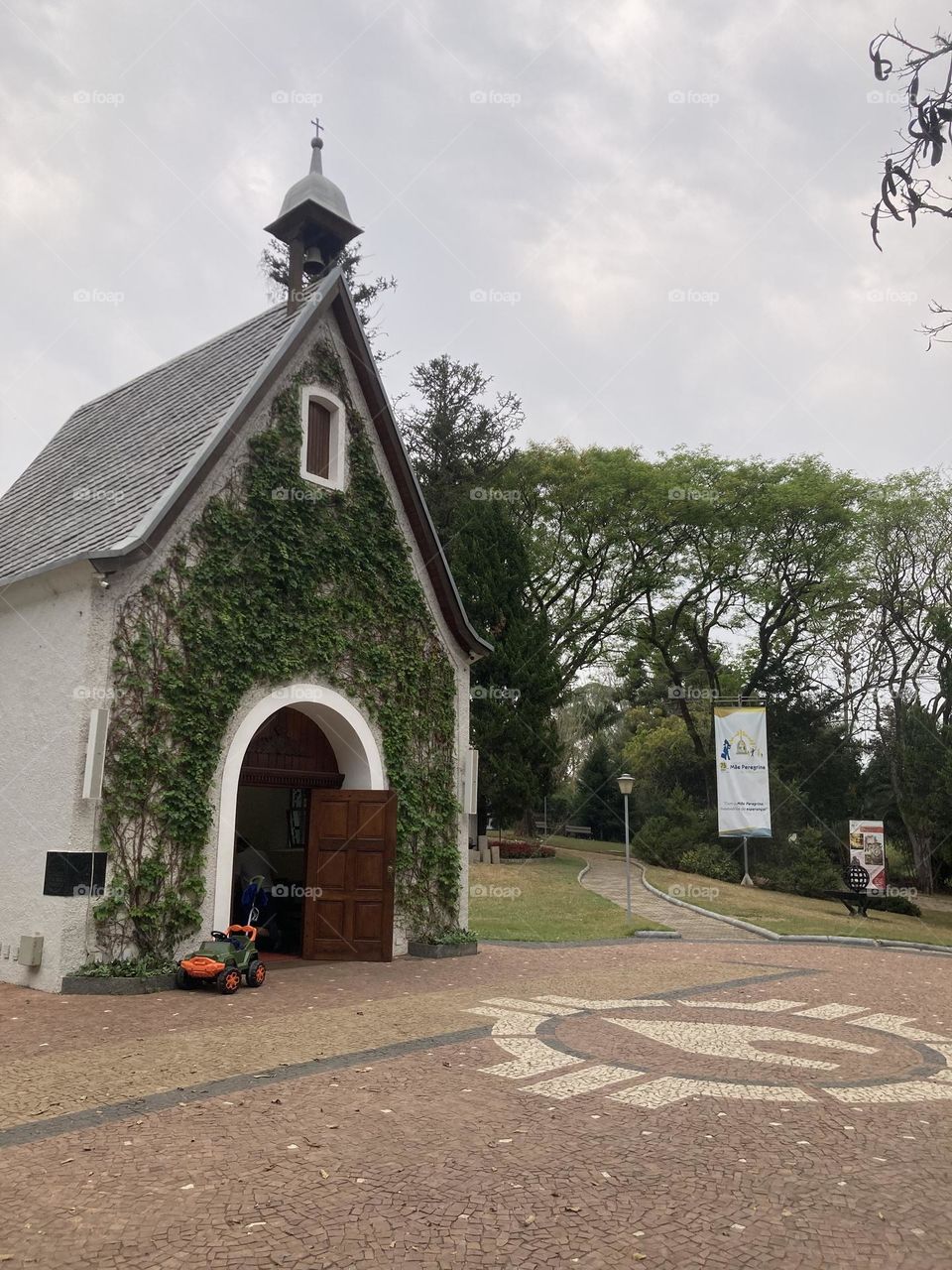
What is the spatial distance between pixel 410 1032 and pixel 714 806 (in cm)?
3393

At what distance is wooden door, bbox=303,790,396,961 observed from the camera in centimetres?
1325

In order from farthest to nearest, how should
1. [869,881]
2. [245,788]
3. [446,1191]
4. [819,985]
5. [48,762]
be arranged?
[869,881], [245,788], [819,985], [48,762], [446,1191]

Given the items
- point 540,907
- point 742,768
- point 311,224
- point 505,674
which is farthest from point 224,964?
point 505,674

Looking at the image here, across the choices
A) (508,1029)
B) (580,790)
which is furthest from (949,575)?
(508,1029)

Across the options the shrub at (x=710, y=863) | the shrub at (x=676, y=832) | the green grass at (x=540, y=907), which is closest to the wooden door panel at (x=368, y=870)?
the green grass at (x=540, y=907)

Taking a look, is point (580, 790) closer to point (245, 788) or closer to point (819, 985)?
point (245, 788)

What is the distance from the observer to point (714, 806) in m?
40.5

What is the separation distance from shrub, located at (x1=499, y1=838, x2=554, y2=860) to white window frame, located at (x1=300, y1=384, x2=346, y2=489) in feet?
73.8

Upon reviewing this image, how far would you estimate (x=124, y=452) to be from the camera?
47.3 feet

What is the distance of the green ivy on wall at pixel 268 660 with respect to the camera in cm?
1086

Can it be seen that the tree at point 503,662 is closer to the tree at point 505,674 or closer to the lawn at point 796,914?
the tree at point 505,674

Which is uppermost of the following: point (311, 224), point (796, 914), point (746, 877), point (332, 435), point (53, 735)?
point (311, 224)

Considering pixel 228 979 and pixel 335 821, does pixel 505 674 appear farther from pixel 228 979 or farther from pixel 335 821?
pixel 228 979

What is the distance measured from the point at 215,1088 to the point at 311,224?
43.2ft
